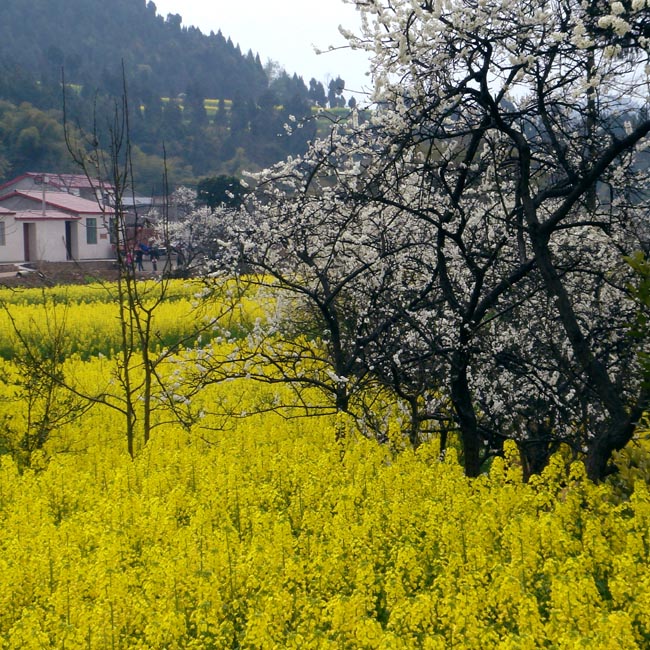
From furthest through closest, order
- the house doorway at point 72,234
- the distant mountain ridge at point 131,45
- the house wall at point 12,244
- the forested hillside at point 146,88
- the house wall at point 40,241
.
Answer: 1. the distant mountain ridge at point 131,45
2. the forested hillside at point 146,88
3. the house doorway at point 72,234
4. the house wall at point 40,241
5. the house wall at point 12,244

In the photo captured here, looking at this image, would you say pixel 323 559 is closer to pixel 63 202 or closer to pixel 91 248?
pixel 91 248

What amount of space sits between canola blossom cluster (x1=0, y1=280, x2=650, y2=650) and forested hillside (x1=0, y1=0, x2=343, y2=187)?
39571 mm

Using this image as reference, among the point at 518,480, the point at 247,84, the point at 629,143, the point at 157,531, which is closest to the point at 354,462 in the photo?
the point at 518,480

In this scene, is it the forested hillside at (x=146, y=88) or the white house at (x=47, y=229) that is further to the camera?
the forested hillside at (x=146, y=88)

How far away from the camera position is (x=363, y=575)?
5023 mm

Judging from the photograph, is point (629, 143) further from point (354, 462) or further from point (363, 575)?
point (354, 462)

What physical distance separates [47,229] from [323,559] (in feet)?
176

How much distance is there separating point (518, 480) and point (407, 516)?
140 cm

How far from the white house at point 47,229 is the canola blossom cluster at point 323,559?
4468 centimetres

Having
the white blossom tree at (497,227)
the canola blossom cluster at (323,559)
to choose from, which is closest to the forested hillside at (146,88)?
the white blossom tree at (497,227)

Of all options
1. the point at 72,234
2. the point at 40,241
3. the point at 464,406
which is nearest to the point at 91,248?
the point at 72,234

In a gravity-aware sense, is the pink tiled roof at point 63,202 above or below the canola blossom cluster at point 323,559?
above

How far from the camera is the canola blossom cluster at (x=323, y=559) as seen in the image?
4711mm

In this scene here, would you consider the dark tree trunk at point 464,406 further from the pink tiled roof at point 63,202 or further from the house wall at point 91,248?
the house wall at point 91,248
